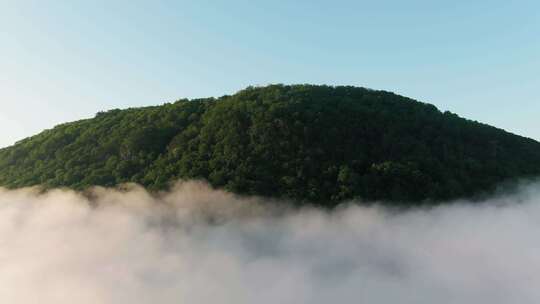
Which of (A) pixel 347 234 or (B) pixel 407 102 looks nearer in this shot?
(A) pixel 347 234

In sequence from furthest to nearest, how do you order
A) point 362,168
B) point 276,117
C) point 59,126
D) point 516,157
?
point 59,126, point 516,157, point 276,117, point 362,168

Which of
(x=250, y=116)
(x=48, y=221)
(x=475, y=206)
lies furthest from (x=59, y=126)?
(x=475, y=206)

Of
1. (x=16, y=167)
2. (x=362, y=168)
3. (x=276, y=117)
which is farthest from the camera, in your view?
(x=16, y=167)

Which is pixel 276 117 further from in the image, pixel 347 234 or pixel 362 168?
pixel 347 234

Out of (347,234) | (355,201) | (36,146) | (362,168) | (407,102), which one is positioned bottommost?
(347,234)

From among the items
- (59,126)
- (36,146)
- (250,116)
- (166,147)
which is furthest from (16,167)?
(250,116)

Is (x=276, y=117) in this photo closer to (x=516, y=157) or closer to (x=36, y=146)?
(x=516, y=157)

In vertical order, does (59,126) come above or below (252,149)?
above
